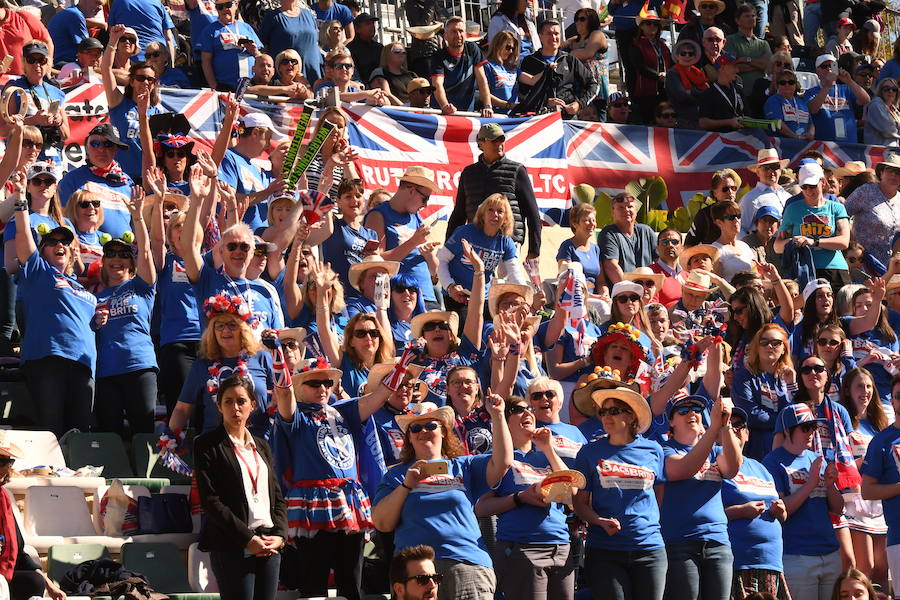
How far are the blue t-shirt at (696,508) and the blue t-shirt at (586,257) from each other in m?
3.61

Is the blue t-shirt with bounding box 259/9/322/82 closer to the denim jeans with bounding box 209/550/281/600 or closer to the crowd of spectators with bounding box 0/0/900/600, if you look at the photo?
the crowd of spectators with bounding box 0/0/900/600

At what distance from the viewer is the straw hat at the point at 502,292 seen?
1085cm

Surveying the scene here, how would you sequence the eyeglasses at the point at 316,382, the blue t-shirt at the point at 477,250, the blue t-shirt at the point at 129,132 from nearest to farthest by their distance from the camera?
the eyeglasses at the point at 316,382, the blue t-shirt at the point at 477,250, the blue t-shirt at the point at 129,132

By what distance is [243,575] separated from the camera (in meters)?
7.79

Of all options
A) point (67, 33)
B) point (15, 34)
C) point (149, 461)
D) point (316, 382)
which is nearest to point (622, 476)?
point (316, 382)

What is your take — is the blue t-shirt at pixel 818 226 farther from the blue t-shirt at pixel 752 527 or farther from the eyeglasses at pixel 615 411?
the eyeglasses at pixel 615 411

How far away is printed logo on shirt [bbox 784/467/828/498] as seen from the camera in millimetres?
9914

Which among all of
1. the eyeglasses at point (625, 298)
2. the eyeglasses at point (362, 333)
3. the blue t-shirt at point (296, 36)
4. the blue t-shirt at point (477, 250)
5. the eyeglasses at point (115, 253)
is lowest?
the eyeglasses at point (625, 298)

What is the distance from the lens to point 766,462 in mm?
10117

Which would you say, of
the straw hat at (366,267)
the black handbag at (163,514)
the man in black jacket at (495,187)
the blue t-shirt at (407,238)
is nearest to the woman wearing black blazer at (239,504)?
the black handbag at (163,514)

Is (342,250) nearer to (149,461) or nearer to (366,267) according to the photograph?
(366,267)

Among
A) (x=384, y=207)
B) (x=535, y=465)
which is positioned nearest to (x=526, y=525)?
(x=535, y=465)

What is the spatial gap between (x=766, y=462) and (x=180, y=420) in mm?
3600

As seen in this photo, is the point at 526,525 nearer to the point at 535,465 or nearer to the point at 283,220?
the point at 535,465
